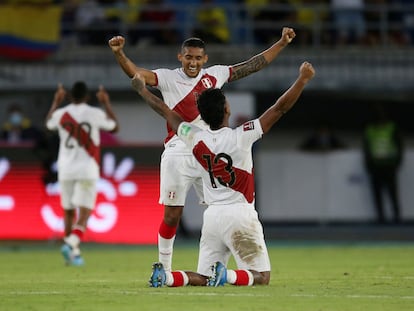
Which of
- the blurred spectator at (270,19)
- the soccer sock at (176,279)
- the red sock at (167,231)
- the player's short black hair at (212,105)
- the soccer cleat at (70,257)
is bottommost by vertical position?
the soccer sock at (176,279)

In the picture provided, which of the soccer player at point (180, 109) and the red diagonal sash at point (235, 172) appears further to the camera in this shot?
the soccer player at point (180, 109)

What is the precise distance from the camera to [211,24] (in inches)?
1077

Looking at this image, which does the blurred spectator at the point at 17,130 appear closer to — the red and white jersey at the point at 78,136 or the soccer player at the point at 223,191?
the red and white jersey at the point at 78,136

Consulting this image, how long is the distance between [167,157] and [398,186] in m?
15.9

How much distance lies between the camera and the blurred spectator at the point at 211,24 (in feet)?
89.9

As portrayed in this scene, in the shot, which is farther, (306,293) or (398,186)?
(398,186)

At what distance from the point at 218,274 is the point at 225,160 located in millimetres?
1065

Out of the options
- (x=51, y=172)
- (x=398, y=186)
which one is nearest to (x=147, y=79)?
(x=51, y=172)

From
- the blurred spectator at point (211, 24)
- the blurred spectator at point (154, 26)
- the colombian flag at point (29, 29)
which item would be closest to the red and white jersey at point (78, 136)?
the colombian flag at point (29, 29)

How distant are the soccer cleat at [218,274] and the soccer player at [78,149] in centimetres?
681

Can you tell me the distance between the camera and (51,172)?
2403 centimetres

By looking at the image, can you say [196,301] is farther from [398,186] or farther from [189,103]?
[398,186]

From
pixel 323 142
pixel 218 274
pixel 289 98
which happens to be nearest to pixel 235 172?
pixel 289 98

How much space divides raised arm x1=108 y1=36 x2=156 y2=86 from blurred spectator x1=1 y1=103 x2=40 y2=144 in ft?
39.7
